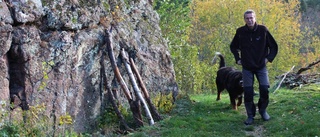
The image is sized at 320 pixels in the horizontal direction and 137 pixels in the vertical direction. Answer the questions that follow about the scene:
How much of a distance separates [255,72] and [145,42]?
351cm

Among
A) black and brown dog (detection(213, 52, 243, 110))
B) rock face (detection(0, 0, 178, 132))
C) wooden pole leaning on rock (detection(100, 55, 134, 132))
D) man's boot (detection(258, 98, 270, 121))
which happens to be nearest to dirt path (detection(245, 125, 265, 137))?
man's boot (detection(258, 98, 270, 121))

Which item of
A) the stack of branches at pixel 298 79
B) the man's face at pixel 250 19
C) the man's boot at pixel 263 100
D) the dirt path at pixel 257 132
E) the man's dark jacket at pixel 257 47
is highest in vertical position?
the man's face at pixel 250 19

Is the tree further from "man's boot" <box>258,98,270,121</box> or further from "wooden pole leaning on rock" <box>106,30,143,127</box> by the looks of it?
"wooden pole leaning on rock" <box>106,30,143,127</box>

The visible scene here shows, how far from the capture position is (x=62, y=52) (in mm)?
7238

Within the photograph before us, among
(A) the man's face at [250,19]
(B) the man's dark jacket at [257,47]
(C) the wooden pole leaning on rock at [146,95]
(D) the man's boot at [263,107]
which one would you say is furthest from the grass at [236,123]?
(A) the man's face at [250,19]

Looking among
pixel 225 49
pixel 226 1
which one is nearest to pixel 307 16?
pixel 226 1

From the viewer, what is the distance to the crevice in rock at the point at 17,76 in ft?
21.4

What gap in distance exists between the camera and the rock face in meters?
6.53

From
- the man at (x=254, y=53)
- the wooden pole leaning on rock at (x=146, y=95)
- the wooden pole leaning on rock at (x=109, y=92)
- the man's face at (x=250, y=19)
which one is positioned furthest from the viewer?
the wooden pole leaning on rock at (x=146, y=95)

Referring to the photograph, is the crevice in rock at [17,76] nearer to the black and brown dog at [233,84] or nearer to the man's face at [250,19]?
the man's face at [250,19]

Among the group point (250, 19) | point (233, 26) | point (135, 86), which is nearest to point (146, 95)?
point (135, 86)

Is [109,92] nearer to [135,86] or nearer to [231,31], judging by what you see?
[135,86]

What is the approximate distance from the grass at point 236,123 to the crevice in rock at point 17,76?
2.15 m

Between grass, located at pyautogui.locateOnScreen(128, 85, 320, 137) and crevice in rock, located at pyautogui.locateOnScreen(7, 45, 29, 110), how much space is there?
2.15m
